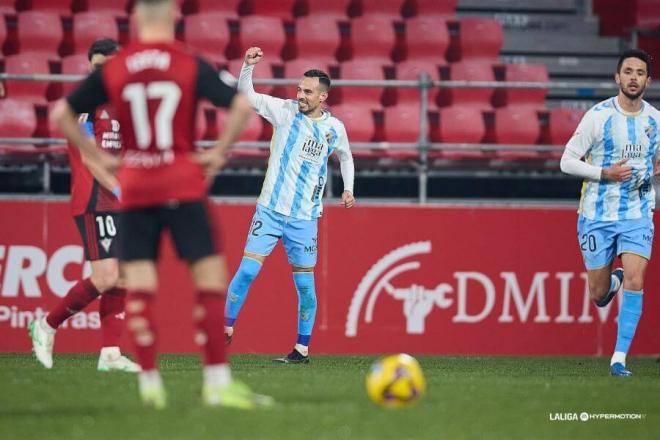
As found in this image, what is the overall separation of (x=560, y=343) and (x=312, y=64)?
4245 millimetres

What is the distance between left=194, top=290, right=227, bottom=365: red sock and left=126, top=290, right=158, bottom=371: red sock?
0.23 meters

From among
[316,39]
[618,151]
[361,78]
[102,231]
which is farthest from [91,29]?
[618,151]

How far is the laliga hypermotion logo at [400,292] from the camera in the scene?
11.6 m

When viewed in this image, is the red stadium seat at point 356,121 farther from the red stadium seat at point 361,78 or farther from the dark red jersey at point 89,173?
the dark red jersey at point 89,173

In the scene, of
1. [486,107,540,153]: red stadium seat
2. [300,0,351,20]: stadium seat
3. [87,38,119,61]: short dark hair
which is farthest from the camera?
[300,0,351,20]: stadium seat

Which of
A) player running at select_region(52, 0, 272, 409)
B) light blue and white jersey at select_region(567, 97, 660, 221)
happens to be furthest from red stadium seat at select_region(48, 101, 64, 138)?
player running at select_region(52, 0, 272, 409)

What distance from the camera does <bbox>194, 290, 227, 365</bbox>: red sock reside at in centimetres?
575

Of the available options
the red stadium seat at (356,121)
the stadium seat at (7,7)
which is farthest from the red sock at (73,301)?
the stadium seat at (7,7)

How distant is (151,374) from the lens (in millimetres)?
5809

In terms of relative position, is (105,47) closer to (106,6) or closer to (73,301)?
(73,301)

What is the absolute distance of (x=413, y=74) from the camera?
45.5 ft

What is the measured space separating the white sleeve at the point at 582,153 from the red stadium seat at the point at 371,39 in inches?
218

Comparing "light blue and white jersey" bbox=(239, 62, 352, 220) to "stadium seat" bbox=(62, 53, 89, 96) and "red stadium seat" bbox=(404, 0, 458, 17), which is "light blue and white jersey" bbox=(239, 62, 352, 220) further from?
"red stadium seat" bbox=(404, 0, 458, 17)

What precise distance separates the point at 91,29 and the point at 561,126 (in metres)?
5.40
